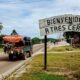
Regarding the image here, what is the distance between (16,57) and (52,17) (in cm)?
1467

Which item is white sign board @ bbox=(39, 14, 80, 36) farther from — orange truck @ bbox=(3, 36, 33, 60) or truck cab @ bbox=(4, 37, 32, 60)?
truck cab @ bbox=(4, 37, 32, 60)

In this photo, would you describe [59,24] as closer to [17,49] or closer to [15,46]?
[17,49]

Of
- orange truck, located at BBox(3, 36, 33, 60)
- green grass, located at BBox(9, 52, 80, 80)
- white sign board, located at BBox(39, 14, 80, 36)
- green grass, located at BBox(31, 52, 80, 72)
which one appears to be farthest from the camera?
orange truck, located at BBox(3, 36, 33, 60)

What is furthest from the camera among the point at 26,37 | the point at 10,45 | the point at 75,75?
the point at 26,37

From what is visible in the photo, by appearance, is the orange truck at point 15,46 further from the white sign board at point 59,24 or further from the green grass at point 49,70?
the white sign board at point 59,24

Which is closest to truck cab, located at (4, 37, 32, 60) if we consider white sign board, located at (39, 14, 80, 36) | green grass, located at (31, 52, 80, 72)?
green grass, located at (31, 52, 80, 72)

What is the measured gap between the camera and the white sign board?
26688 millimetres

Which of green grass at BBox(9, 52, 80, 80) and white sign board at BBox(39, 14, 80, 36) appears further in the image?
white sign board at BBox(39, 14, 80, 36)

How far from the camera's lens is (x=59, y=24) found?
2686cm

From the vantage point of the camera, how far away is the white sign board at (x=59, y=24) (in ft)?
87.6

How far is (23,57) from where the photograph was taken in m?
40.2

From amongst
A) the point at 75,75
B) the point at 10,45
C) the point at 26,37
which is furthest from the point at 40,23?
the point at 26,37

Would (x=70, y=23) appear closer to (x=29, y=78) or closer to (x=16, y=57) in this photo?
(x=29, y=78)

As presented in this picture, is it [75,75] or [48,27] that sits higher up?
[48,27]
